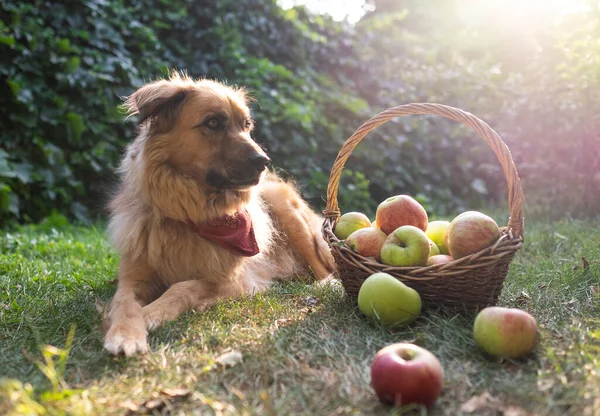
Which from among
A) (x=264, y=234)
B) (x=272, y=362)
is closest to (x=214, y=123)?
(x=264, y=234)

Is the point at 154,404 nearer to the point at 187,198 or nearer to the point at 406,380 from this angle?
the point at 406,380

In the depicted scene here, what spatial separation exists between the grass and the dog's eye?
1.00 metres

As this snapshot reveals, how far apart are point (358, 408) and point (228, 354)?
0.60 metres

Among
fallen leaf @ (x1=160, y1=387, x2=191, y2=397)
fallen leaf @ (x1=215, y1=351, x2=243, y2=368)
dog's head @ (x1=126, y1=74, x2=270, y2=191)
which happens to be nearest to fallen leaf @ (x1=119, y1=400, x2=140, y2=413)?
fallen leaf @ (x1=160, y1=387, x2=191, y2=397)

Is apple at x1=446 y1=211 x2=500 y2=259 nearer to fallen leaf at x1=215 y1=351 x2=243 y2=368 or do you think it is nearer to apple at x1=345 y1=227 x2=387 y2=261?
apple at x1=345 y1=227 x2=387 y2=261

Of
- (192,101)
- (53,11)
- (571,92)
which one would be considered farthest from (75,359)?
(571,92)

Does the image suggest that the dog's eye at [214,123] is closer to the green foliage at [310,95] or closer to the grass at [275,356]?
the grass at [275,356]

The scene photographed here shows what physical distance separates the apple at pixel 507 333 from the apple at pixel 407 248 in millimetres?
503

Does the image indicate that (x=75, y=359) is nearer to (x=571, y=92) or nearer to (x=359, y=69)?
(x=571, y=92)

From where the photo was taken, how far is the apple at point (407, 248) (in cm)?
251

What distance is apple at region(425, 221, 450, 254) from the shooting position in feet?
9.36

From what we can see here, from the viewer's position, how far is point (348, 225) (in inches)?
117

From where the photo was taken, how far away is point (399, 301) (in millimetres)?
2350

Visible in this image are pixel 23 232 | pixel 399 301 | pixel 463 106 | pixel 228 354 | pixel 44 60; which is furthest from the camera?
pixel 463 106
